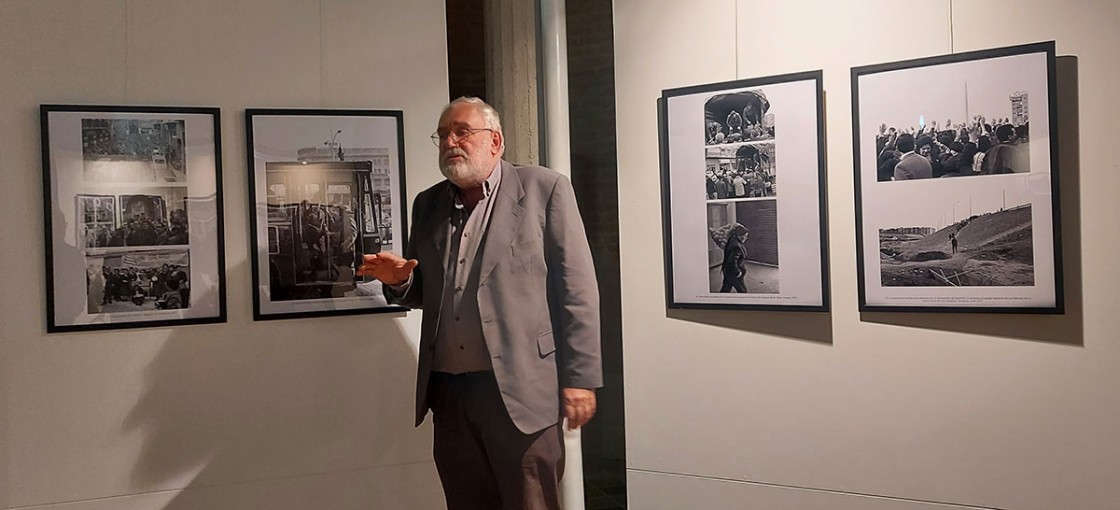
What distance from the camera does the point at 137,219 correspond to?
3.46 m

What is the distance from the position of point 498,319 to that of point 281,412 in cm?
113

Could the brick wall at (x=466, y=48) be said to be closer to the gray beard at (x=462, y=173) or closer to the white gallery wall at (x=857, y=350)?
the white gallery wall at (x=857, y=350)

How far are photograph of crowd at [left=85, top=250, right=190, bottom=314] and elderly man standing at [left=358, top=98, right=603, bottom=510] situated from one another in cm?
83

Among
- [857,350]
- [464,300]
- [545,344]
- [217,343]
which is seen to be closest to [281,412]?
[217,343]

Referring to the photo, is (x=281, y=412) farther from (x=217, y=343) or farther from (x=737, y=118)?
(x=737, y=118)

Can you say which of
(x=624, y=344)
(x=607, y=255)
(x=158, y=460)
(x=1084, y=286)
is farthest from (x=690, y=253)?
(x=158, y=460)

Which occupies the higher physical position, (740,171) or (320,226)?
(740,171)

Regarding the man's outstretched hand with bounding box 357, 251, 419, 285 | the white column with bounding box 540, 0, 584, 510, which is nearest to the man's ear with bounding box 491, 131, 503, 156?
the man's outstretched hand with bounding box 357, 251, 419, 285

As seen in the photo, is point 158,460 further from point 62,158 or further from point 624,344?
point 624,344

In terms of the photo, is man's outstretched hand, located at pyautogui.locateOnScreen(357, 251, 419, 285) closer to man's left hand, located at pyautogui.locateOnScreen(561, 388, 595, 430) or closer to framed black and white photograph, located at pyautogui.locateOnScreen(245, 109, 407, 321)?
framed black and white photograph, located at pyautogui.locateOnScreen(245, 109, 407, 321)

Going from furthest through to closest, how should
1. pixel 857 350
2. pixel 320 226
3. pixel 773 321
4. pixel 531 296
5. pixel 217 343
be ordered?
pixel 320 226
pixel 217 343
pixel 773 321
pixel 857 350
pixel 531 296

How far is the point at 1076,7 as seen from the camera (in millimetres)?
2848

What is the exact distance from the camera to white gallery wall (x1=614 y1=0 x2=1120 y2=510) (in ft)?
9.36

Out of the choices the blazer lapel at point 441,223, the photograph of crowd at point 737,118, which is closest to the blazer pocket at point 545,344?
the blazer lapel at point 441,223
